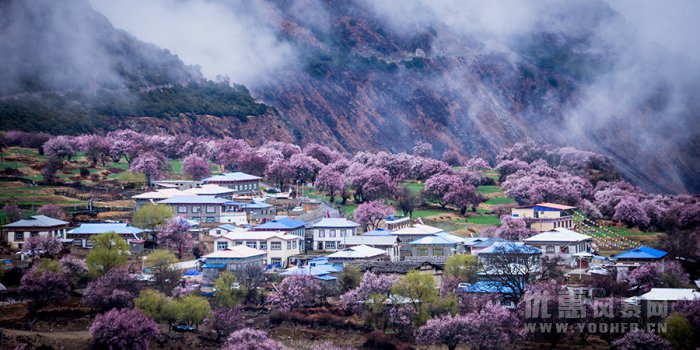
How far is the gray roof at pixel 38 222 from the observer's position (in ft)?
209

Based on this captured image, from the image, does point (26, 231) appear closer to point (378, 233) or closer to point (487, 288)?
point (378, 233)

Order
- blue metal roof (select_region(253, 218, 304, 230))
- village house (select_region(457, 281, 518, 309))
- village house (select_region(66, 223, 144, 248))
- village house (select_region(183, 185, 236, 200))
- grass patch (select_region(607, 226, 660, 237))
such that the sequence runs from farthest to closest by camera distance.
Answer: grass patch (select_region(607, 226, 660, 237)) → village house (select_region(183, 185, 236, 200)) → blue metal roof (select_region(253, 218, 304, 230)) → village house (select_region(66, 223, 144, 248)) → village house (select_region(457, 281, 518, 309))

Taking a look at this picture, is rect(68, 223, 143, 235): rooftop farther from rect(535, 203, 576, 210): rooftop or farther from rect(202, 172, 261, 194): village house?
rect(535, 203, 576, 210): rooftop

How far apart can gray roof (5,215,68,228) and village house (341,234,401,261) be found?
16784 mm

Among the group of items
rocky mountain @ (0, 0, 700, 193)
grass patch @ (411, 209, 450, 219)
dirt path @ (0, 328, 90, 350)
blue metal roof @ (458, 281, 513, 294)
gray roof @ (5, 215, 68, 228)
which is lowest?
dirt path @ (0, 328, 90, 350)

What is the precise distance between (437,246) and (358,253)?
5319mm

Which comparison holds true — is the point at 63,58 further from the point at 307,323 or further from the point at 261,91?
the point at 307,323

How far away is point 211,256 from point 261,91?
94.4 m

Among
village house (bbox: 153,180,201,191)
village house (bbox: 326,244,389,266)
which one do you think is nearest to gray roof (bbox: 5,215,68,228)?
village house (bbox: 326,244,389,266)

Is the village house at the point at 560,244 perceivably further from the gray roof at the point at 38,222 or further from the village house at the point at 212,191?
the gray roof at the point at 38,222

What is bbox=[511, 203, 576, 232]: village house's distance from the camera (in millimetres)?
76312

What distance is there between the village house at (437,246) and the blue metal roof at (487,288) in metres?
10.4

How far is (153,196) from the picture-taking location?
74812 millimetres

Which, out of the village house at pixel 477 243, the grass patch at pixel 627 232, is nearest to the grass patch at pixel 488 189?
the grass patch at pixel 627 232
